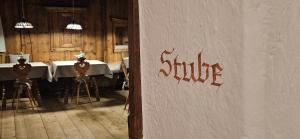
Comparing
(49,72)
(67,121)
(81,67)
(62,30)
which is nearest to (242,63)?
(67,121)

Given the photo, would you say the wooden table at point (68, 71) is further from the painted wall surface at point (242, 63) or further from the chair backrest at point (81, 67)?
the painted wall surface at point (242, 63)

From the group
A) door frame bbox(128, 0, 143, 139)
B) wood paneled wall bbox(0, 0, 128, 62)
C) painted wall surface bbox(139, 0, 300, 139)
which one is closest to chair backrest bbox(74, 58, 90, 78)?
wood paneled wall bbox(0, 0, 128, 62)

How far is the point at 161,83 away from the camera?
0.81 meters

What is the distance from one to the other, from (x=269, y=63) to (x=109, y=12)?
21.9ft

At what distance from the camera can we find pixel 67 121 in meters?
4.29

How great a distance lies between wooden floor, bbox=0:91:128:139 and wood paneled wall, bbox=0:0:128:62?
1434 mm

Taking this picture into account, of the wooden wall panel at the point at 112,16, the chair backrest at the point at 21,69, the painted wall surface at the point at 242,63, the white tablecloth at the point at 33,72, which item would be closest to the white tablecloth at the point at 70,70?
the white tablecloth at the point at 33,72

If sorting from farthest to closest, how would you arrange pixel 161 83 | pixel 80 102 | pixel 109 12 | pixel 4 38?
pixel 109 12 → pixel 4 38 → pixel 80 102 → pixel 161 83

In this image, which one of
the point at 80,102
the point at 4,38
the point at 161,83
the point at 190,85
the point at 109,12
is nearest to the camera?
the point at 190,85

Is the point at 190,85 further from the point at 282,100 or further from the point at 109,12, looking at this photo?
the point at 109,12

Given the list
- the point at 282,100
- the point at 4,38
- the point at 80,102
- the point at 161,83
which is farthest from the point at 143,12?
the point at 4,38

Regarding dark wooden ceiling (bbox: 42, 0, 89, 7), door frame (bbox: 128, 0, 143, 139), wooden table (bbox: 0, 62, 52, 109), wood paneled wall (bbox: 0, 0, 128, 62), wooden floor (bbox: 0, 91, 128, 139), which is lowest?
wooden floor (bbox: 0, 91, 128, 139)

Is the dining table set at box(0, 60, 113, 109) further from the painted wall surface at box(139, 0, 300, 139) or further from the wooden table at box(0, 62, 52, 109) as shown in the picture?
the painted wall surface at box(139, 0, 300, 139)

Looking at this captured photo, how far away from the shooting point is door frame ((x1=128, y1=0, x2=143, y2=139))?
83cm
